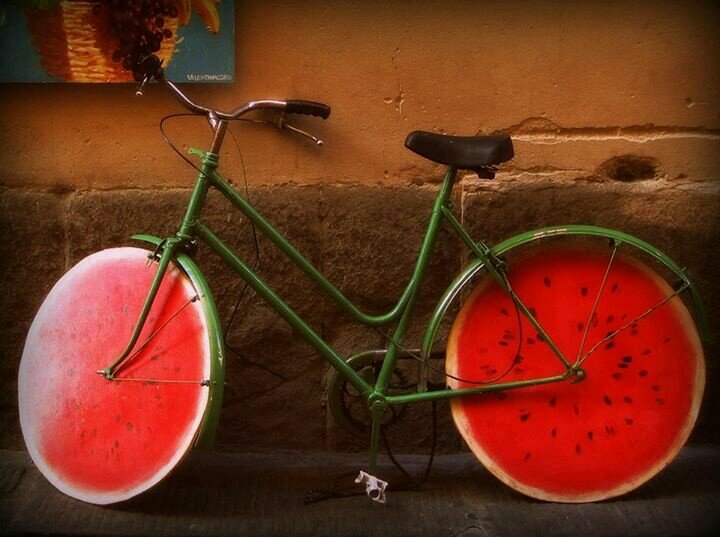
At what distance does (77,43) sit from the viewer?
150 inches

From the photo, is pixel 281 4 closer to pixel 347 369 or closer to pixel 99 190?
pixel 99 190

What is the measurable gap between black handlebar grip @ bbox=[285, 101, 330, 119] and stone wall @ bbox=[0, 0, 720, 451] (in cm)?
34

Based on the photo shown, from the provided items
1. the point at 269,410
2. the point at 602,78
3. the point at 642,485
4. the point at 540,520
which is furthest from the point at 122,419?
A: the point at 602,78

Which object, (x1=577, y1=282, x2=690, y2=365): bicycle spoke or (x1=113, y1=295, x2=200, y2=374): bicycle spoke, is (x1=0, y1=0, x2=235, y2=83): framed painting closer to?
(x1=113, y1=295, x2=200, y2=374): bicycle spoke

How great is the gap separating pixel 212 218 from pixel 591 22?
160 centimetres

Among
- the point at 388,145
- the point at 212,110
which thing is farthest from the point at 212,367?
the point at 388,145

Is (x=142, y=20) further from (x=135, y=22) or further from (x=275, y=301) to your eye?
(x=275, y=301)

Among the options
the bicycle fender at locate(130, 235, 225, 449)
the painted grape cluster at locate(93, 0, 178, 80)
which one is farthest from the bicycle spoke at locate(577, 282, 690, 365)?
the painted grape cluster at locate(93, 0, 178, 80)

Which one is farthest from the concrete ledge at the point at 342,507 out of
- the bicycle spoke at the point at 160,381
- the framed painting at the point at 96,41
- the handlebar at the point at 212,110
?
the framed painting at the point at 96,41

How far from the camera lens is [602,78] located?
12.6 feet

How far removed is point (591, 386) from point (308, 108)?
1.35 m

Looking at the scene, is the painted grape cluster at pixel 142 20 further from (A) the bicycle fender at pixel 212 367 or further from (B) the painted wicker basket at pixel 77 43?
(A) the bicycle fender at pixel 212 367

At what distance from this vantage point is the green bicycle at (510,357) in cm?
343

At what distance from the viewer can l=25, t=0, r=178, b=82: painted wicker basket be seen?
379 cm
